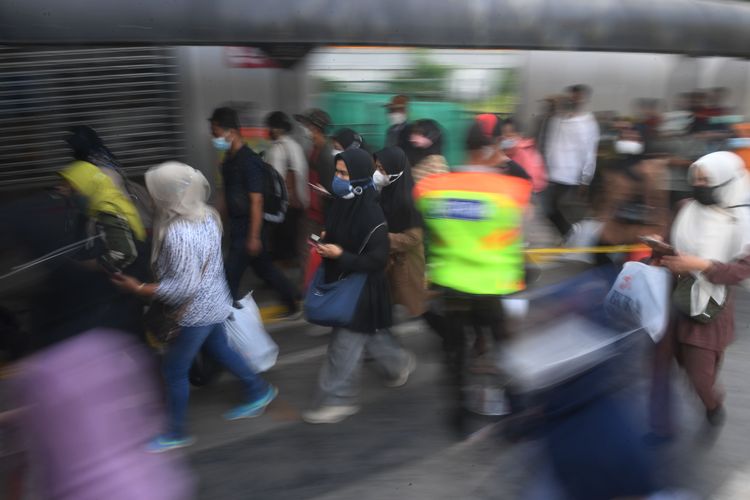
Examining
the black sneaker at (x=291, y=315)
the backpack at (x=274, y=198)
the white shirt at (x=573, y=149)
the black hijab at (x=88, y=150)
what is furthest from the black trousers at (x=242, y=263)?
the white shirt at (x=573, y=149)

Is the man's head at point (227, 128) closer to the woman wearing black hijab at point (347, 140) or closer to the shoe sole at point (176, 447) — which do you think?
the woman wearing black hijab at point (347, 140)

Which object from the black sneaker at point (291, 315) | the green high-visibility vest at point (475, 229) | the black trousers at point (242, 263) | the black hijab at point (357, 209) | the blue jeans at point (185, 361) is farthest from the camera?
the black sneaker at point (291, 315)

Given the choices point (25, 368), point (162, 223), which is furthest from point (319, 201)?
point (25, 368)

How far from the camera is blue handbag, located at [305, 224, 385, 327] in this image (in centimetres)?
385

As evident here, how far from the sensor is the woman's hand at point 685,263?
3293 mm

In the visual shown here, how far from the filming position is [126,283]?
353 centimetres

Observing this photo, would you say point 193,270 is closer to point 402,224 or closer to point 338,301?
point 338,301

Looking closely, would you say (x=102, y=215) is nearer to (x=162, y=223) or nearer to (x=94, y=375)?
(x=162, y=223)

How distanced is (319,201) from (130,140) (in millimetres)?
2264

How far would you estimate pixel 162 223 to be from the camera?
356 cm

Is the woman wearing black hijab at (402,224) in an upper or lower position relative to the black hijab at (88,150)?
lower

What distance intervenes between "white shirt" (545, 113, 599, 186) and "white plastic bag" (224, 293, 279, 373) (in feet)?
15.1

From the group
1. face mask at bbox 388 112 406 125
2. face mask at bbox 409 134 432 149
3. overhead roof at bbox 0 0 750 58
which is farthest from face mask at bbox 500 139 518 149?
face mask at bbox 409 134 432 149

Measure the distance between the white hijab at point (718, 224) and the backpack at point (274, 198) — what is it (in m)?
3.04
